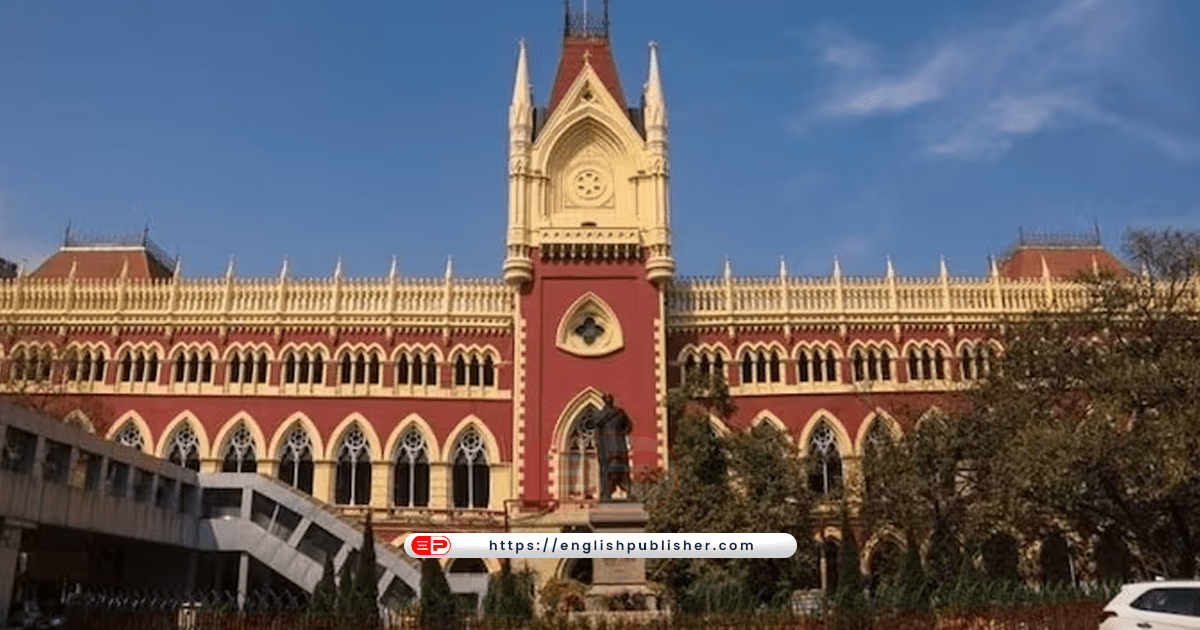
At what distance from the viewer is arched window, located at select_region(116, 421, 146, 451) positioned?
4176 centimetres

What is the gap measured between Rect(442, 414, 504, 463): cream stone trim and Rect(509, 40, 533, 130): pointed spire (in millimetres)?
11630

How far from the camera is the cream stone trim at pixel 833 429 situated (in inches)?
1646

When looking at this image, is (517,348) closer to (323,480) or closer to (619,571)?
(323,480)

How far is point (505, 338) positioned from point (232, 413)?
10.5 meters

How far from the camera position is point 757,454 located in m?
34.7

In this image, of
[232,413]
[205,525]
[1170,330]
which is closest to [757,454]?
[1170,330]

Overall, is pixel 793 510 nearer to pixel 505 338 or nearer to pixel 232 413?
pixel 505 338

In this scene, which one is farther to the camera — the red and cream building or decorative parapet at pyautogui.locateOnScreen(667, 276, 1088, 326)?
decorative parapet at pyautogui.locateOnScreen(667, 276, 1088, 326)

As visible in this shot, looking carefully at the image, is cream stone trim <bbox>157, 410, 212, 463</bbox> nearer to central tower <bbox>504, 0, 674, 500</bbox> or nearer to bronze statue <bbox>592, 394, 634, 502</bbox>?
central tower <bbox>504, 0, 674, 500</bbox>

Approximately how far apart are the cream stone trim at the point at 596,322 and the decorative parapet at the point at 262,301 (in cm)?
243

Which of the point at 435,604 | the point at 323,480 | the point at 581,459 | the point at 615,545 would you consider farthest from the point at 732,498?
the point at 323,480

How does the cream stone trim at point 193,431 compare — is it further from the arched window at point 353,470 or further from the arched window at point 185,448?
the arched window at point 353,470

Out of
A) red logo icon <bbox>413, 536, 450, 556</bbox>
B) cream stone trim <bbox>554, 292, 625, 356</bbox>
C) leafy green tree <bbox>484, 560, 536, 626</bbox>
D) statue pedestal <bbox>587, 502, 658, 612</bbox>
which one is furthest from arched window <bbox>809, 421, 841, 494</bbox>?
red logo icon <bbox>413, 536, 450, 556</bbox>

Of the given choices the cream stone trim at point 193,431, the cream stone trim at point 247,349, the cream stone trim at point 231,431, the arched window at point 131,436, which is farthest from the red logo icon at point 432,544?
the arched window at point 131,436
